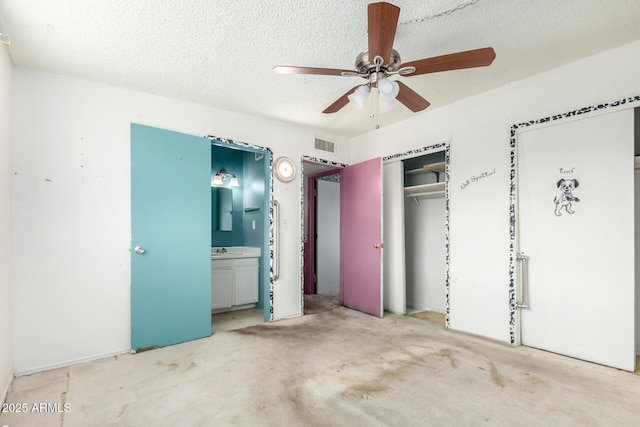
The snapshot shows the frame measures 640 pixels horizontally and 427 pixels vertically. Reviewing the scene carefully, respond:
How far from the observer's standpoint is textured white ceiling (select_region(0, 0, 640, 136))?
6.23 ft

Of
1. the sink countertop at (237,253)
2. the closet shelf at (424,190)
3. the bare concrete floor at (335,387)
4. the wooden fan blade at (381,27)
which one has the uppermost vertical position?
the wooden fan blade at (381,27)

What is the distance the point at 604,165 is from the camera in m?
2.43

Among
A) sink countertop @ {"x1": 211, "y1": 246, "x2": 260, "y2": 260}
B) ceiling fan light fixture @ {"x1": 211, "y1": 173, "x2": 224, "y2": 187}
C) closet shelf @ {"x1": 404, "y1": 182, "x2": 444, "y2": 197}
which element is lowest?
sink countertop @ {"x1": 211, "y1": 246, "x2": 260, "y2": 260}

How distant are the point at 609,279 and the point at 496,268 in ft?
2.64

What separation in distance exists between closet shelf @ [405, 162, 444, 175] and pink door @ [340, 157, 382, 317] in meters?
0.53

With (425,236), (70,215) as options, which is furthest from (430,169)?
(70,215)

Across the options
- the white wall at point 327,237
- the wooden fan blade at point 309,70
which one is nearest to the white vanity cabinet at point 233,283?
the white wall at point 327,237

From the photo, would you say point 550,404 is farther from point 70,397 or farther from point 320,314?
point 70,397

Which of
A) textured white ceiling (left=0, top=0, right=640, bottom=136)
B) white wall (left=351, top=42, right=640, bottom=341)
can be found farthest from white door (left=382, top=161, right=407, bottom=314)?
textured white ceiling (left=0, top=0, right=640, bottom=136)

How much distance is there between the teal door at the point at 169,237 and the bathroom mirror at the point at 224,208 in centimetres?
136

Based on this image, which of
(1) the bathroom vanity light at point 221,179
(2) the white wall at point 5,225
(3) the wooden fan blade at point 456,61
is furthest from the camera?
(1) the bathroom vanity light at point 221,179

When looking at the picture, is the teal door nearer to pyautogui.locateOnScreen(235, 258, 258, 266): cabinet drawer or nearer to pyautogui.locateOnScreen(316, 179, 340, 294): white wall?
pyautogui.locateOnScreen(235, 258, 258, 266): cabinet drawer

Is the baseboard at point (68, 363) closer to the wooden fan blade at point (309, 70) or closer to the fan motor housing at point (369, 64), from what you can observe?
the wooden fan blade at point (309, 70)

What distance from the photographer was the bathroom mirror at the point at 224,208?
4.54m
